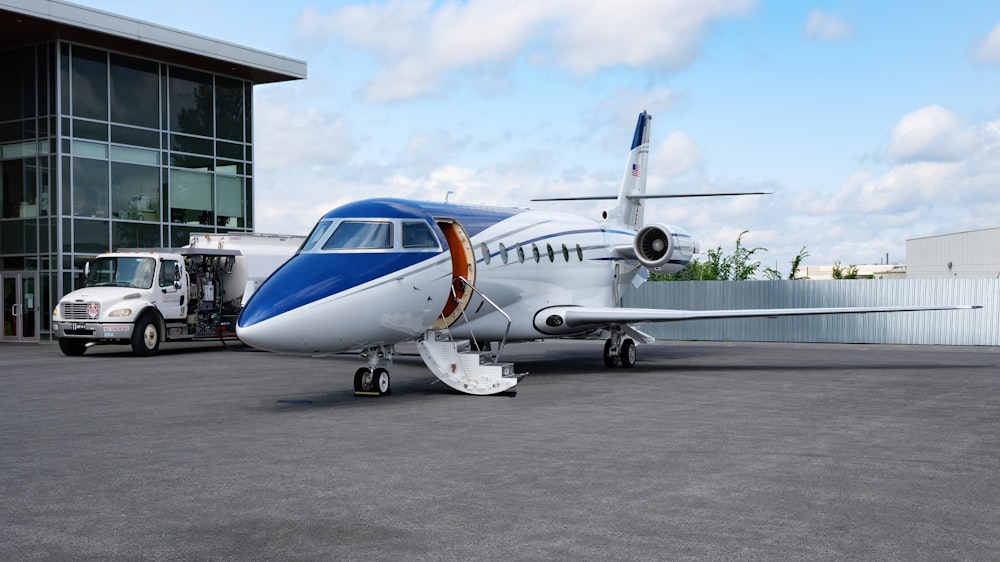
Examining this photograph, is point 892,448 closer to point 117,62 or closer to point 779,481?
point 779,481

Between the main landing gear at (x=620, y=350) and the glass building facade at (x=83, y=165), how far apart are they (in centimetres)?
1732

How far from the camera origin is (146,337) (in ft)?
76.6

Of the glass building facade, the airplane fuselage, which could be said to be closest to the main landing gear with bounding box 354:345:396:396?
the airplane fuselage

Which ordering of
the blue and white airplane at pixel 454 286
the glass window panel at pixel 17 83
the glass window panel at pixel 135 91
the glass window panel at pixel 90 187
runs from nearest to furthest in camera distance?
the blue and white airplane at pixel 454 286, the glass window panel at pixel 90 187, the glass window panel at pixel 17 83, the glass window panel at pixel 135 91

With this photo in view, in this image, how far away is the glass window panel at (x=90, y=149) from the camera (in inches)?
1205

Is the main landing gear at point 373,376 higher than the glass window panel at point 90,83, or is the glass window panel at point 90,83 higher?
the glass window panel at point 90,83

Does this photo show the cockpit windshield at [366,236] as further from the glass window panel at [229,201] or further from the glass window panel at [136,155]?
the glass window panel at [229,201]

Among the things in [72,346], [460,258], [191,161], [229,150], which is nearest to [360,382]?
[460,258]

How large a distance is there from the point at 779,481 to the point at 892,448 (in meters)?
2.23

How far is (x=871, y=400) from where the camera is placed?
13078 millimetres

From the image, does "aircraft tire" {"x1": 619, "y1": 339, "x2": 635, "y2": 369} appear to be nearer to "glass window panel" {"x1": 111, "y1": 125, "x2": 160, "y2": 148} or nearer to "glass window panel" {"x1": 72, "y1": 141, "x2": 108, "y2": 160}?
"glass window panel" {"x1": 72, "y1": 141, "x2": 108, "y2": 160}

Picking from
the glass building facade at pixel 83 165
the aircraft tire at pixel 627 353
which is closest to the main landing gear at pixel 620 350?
the aircraft tire at pixel 627 353

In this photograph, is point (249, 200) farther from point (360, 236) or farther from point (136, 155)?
point (360, 236)

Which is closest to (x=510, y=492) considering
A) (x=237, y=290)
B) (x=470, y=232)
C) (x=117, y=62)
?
(x=470, y=232)
